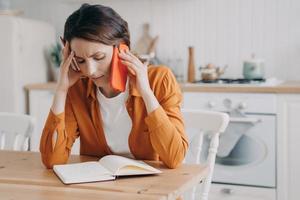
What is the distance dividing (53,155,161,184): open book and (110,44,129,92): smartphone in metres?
0.24

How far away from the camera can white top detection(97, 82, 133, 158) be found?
5.60ft

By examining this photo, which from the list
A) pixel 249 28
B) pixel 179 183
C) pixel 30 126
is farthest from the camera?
pixel 249 28

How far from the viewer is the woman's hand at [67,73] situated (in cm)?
162

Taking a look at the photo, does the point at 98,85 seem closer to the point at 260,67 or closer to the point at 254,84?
the point at 254,84

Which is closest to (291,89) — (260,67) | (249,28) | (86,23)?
(260,67)

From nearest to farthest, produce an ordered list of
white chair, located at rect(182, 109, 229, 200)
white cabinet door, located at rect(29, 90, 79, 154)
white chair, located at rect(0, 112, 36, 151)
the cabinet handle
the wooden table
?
the wooden table
white chair, located at rect(182, 109, 229, 200)
white chair, located at rect(0, 112, 36, 151)
the cabinet handle
white cabinet door, located at rect(29, 90, 79, 154)

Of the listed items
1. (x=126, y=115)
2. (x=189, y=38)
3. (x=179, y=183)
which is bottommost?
(x=179, y=183)

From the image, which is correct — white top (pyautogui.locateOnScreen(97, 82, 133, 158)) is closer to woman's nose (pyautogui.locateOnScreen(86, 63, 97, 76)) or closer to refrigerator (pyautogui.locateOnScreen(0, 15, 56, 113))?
woman's nose (pyautogui.locateOnScreen(86, 63, 97, 76))

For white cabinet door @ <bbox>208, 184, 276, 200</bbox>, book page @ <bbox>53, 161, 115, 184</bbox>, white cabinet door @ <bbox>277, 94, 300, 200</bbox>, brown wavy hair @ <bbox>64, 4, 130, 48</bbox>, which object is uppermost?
brown wavy hair @ <bbox>64, 4, 130, 48</bbox>

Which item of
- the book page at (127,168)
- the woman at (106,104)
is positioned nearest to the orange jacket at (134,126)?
the woman at (106,104)

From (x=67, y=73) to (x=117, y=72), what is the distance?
0.64 ft

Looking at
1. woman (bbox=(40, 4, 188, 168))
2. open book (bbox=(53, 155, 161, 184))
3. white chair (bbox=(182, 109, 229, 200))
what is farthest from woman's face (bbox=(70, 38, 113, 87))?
white chair (bbox=(182, 109, 229, 200))

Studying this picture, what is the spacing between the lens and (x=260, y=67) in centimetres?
316

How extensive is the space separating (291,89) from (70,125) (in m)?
1.46
